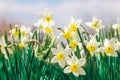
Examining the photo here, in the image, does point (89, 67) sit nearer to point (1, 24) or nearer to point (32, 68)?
point (32, 68)

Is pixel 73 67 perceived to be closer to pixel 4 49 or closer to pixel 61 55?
pixel 61 55

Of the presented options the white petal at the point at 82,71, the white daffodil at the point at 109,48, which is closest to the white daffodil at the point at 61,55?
the white petal at the point at 82,71

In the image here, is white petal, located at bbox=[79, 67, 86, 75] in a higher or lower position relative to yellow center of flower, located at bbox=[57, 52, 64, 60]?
lower

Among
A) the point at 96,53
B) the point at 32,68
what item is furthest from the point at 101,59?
the point at 32,68

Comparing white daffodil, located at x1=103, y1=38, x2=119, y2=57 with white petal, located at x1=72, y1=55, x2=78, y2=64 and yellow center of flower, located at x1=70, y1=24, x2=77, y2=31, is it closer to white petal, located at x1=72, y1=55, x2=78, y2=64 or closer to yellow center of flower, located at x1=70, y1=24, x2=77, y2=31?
white petal, located at x1=72, y1=55, x2=78, y2=64

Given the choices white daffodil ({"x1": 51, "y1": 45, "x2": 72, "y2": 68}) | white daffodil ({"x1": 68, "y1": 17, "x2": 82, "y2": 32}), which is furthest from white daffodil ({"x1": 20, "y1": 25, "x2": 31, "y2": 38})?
white daffodil ({"x1": 51, "y1": 45, "x2": 72, "y2": 68})

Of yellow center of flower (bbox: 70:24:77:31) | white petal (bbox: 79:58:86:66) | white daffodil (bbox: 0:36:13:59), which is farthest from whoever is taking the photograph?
yellow center of flower (bbox: 70:24:77:31)

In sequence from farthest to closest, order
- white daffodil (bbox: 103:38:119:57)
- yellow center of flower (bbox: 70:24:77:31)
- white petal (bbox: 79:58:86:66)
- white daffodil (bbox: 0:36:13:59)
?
1. yellow center of flower (bbox: 70:24:77:31)
2. white daffodil (bbox: 0:36:13:59)
3. white daffodil (bbox: 103:38:119:57)
4. white petal (bbox: 79:58:86:66)

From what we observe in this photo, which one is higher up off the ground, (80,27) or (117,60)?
(80,27)

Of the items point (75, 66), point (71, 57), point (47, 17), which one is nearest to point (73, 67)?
point (75, 66)
